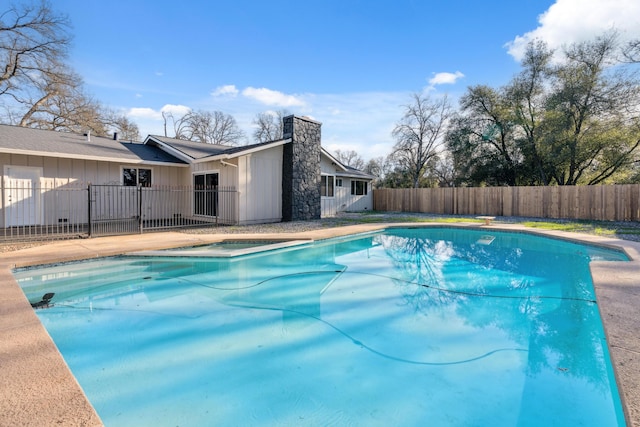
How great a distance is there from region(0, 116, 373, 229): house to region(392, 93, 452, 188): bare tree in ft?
52.8

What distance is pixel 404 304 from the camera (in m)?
4.52

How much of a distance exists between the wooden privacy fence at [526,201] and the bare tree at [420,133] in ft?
29.2

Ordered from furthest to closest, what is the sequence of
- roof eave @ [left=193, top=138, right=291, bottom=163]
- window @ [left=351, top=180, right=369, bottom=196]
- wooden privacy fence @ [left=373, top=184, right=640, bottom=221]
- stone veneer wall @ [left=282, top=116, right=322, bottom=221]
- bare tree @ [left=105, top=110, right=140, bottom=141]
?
bare tree @ [left=105, top=110, right=140, bottom=141] < window @ [left=351, top=180, right=369, bottom=196] < wooden privacy fence @ [left=373, top=184, right=640, bottom=221] < stone veneer wall @ [left=282, top=116, right=322, bottom=221] < roof eave @ [left=193, top=138, right=291, bottom=163]

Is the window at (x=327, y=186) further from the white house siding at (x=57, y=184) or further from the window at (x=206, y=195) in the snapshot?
the white house siding at (x=57, y=184)

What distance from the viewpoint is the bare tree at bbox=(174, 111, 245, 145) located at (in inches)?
1173

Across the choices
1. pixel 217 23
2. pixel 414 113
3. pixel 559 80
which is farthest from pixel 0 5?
pixel 559 80

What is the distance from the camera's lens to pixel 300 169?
12.8 m

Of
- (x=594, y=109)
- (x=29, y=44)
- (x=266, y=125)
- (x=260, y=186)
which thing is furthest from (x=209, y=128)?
(x=594, y=109)

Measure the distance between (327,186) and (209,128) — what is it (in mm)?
20069

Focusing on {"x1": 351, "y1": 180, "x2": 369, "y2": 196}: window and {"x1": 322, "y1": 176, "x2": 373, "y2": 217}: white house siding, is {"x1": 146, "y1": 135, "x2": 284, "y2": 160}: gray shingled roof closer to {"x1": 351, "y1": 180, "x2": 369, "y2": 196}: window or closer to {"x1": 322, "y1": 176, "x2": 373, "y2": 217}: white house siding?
{"x1": 322, "y1": 176, "x2": 373, "y2": 217}: white house siding

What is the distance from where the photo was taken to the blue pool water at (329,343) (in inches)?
93.2

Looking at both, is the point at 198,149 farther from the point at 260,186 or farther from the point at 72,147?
the point at 72,147

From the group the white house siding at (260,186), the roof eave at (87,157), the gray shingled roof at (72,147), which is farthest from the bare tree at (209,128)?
the white house siding at (260,186)

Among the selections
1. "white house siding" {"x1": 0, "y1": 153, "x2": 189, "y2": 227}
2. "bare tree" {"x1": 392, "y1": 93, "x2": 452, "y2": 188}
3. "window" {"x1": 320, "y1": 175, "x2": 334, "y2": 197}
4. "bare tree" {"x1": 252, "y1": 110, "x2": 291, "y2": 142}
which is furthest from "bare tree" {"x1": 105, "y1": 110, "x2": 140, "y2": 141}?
"bare tree" {"x1": 392, "y1": 93, "x2": 452, "y2": 188}
